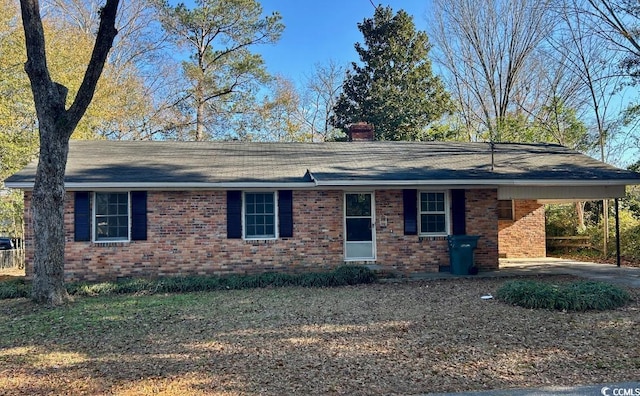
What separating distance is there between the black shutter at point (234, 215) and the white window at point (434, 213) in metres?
4.79

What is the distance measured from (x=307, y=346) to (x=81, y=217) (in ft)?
24.9

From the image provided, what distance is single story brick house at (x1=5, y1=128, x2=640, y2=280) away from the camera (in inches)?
422

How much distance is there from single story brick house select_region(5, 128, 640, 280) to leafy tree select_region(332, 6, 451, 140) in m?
13.5

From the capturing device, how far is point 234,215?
11172mm

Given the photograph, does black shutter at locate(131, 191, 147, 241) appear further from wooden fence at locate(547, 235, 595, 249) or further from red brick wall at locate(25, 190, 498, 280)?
wooden fence at locate(547, 235, 595, 249)

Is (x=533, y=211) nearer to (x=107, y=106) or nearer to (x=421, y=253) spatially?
(x=421, y=253)

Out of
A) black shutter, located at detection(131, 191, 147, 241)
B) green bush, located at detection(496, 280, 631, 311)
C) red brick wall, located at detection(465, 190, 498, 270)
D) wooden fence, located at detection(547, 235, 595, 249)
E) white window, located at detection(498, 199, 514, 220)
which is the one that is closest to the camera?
green bush, located at detection(496, 280, 631, 311)

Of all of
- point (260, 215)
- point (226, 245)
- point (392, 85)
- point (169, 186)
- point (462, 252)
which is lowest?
point (462, 252)

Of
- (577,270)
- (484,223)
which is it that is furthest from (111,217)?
(577,270)

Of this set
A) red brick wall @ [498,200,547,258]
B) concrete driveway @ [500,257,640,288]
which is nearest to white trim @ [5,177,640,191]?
concrete driveway @ [500,257,640,288]

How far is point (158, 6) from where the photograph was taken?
25.5 metres

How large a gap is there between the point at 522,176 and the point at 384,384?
8.80 m

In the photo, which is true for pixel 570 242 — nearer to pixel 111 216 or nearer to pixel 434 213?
pixel 434 213

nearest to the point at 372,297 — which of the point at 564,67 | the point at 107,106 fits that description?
the point at 107,106
